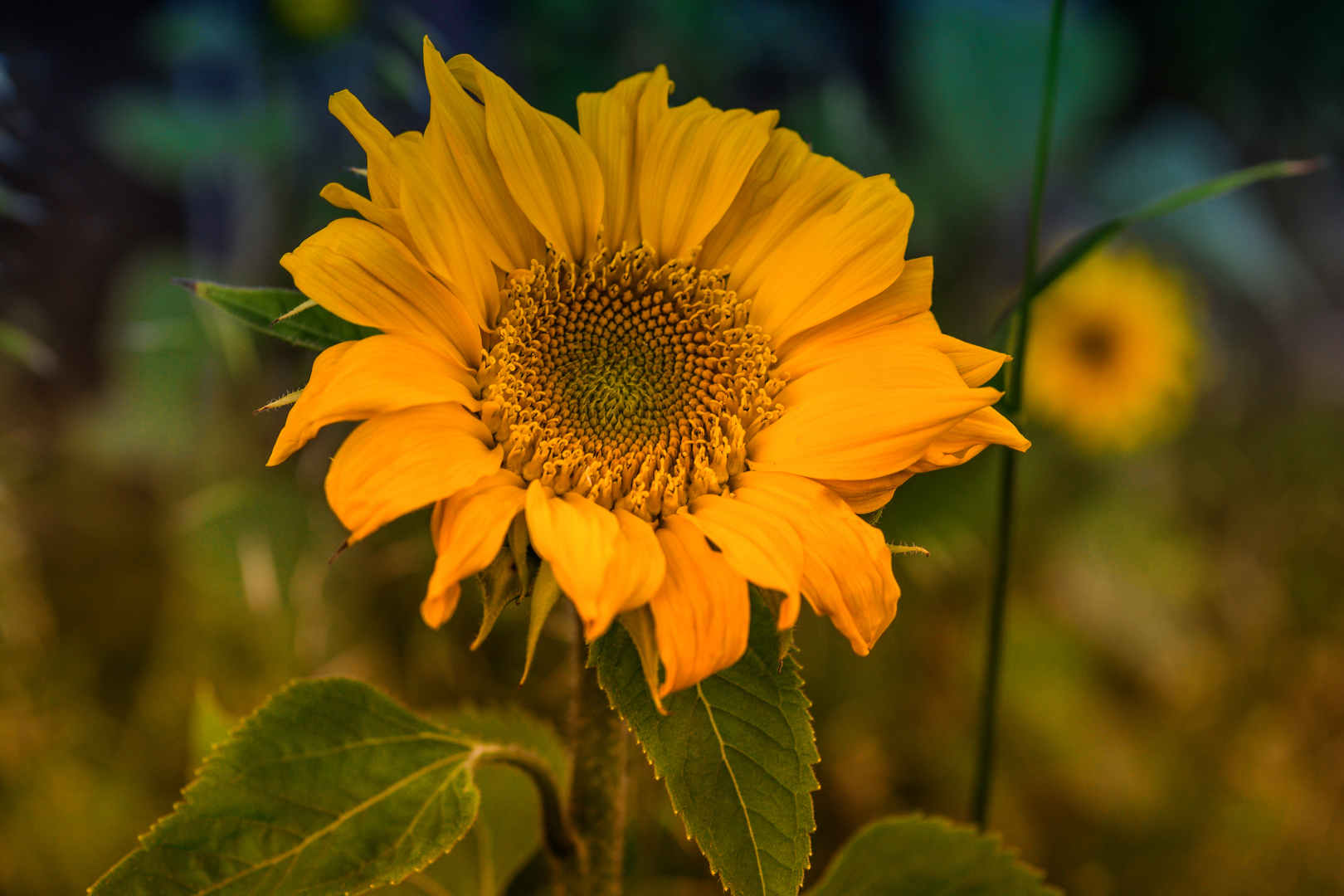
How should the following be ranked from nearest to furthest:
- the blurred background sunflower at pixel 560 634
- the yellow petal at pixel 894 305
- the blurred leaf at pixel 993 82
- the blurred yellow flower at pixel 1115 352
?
1. the yellow petal at pixel 894 305
2. the blurred background sunflower at pixel 560 634
3. the blurred leaf at pixel 993 82
4. the blurred yellow flower at pixel 1115 352

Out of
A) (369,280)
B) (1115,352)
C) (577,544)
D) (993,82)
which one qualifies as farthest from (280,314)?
(1115,352)

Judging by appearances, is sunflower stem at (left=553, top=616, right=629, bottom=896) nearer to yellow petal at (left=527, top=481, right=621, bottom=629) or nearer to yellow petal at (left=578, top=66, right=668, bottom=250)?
yellow petal at (left=527, top=481, right=621, bottom=629)

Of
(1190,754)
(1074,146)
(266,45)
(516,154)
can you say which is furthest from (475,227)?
(1074,146)

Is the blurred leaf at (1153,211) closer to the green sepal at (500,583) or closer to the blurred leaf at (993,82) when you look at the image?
the green sepal at (500,583)

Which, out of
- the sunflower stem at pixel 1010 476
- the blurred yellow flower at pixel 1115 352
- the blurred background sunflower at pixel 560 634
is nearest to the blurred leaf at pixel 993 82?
the blurred background sunflower at pixel 560 634

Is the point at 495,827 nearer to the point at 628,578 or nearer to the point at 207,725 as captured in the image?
the point at 207,725

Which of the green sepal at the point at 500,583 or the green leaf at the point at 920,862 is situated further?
the green leaf at the point at 920,862
